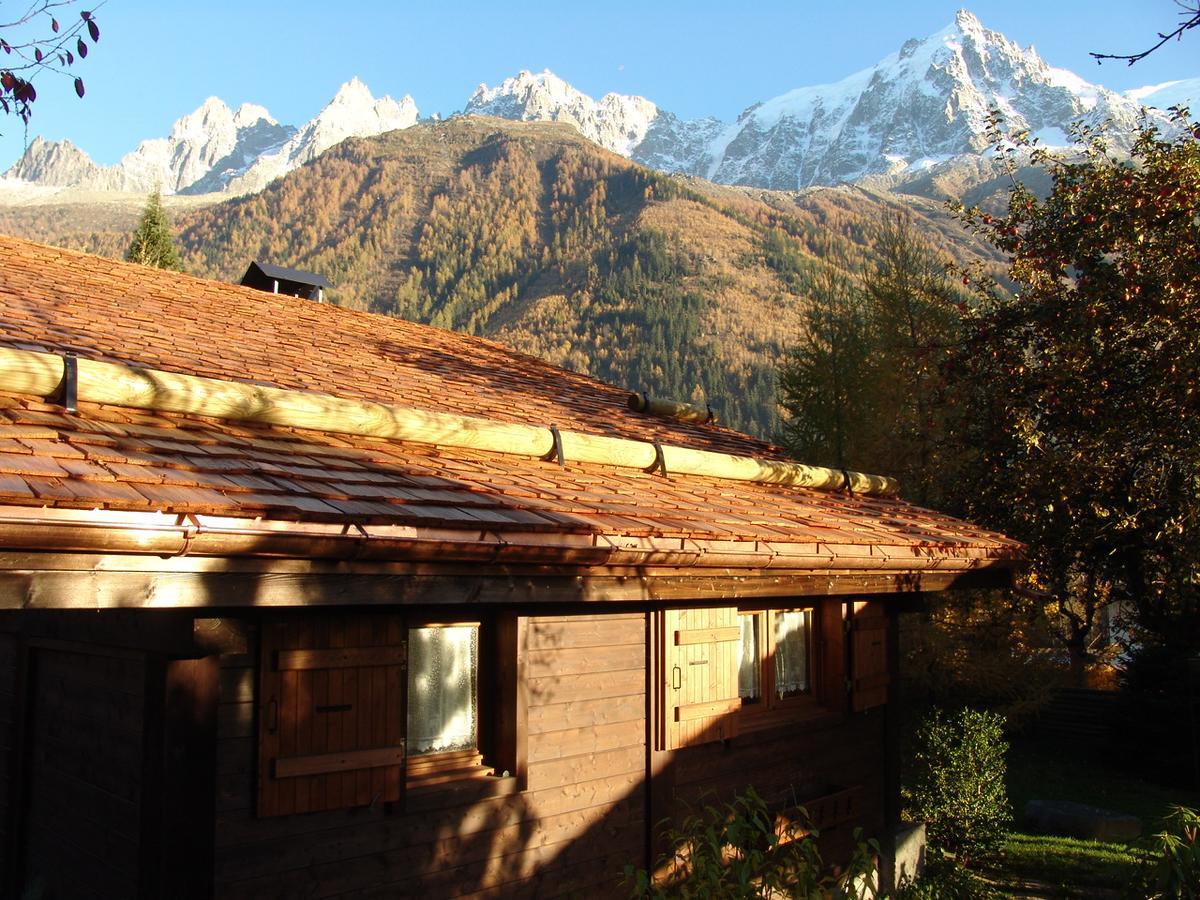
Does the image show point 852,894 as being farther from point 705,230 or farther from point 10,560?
point 705,230

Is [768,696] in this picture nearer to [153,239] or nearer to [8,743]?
[8,743]

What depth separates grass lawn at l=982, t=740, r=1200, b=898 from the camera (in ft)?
30.1

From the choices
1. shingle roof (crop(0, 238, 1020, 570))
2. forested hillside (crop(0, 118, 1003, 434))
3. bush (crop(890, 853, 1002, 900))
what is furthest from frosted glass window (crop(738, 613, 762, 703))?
forested hillside (crop(0, 118, 1003, 434))

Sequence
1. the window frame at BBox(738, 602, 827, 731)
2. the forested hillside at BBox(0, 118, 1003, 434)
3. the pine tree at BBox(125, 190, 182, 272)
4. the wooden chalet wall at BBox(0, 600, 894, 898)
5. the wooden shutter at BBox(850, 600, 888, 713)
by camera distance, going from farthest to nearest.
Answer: the forested hillside at BBox(0, 118, 1003, 434)
the pine tree at BBox(125, 190, 182, 272)
the wooden shutter at BBox(850, 600, 888, 713)
the window frame at BBox(738, 602, 827, 731)
the wooden chalet wall at BBox(0, 600, 894, 898)

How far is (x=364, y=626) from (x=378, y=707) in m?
0.38

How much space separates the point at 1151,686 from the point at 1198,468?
7.62 meters

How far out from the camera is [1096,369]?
34.3 ft

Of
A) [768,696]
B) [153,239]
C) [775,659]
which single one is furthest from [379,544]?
[153,239]

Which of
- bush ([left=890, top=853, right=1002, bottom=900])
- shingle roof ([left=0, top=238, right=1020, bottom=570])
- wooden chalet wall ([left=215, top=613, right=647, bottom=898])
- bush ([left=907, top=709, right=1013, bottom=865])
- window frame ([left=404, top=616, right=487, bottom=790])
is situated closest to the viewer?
shingle roof ([left=0, top=238, right=1020, bottom=570])

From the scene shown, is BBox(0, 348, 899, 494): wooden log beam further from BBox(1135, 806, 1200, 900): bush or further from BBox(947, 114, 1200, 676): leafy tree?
BBox(947, 114, 1200, 676): leafy tree

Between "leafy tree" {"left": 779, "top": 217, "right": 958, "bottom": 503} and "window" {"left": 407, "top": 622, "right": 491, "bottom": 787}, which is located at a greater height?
"leafy tree" {"left": 779, "top": 217, "right": 958, "bottom": 503}

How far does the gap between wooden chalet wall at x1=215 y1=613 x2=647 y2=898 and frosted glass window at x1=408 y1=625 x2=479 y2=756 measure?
0.28m

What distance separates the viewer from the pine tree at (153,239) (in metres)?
27.3

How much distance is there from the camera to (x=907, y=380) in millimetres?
18172
